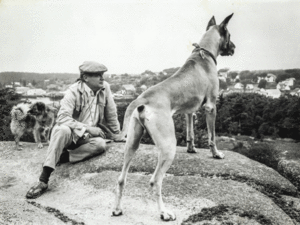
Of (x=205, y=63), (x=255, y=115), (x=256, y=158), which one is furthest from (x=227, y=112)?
(x=205, y=63)

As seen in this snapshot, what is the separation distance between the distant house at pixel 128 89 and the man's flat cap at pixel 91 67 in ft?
6.09

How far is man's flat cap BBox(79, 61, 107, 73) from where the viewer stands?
6207 millimetres

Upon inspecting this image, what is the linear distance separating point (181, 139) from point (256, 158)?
2069 mm

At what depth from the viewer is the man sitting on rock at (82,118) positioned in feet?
19.5

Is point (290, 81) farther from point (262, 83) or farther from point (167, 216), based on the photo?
point (167, 216)

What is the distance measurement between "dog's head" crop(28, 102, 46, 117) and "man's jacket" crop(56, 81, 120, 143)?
8.99 ft

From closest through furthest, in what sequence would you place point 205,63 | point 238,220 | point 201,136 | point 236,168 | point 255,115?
point 238,220
point 236,168
point 205,63
point 201,136
point 255,115

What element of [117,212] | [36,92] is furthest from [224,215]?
[36,92]

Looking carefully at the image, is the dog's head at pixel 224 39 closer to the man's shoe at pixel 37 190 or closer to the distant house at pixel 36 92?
the man's shoe at pixel 37 190

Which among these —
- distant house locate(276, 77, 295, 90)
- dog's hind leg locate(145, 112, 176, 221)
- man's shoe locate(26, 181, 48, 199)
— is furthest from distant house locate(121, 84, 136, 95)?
distant house locate(276, 77, 295, 90)

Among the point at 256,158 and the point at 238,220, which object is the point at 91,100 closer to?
the point at 238,220

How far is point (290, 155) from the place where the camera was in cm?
718

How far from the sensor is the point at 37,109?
8.72 metres

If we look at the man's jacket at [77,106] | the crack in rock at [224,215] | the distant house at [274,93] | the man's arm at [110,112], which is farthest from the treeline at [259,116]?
the crack in rock at [224,215]
